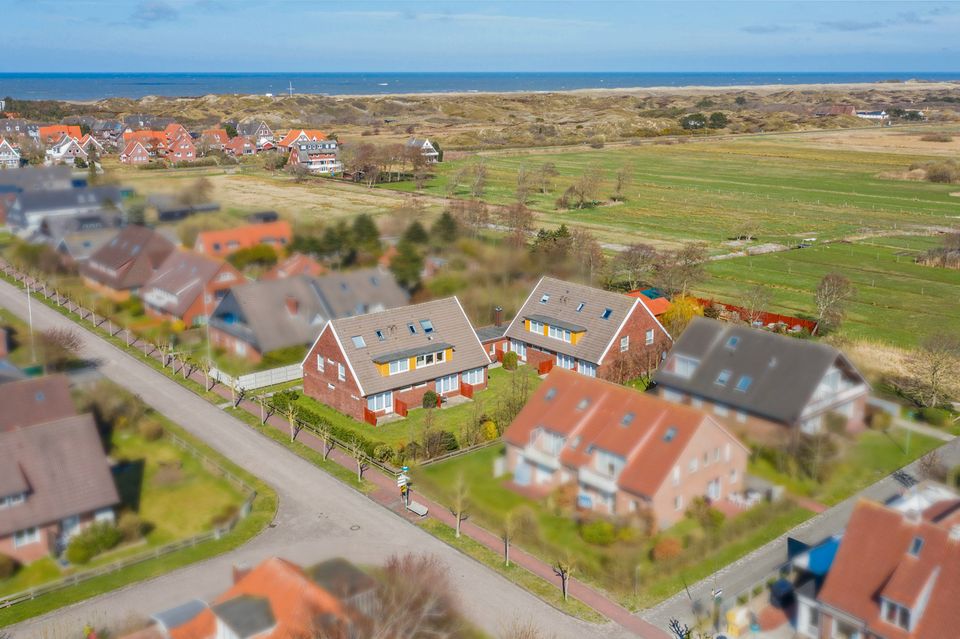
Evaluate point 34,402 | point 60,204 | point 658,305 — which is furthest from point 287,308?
point 658,305

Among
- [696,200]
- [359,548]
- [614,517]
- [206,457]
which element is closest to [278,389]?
[206,457]

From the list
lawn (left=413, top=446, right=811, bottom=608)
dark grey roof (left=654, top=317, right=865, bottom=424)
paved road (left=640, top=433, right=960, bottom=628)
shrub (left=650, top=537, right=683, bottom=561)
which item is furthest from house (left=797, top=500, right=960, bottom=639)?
dark grey roof (left=654, top=317, right=865, bottom=424)

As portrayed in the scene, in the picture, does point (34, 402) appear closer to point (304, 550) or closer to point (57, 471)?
point (57, 471)

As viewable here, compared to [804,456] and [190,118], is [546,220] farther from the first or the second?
[190,118]

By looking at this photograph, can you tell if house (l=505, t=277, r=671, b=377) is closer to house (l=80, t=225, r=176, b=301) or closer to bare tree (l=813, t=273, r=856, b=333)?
bare tree (l=813, t=273, r=856, b=333)

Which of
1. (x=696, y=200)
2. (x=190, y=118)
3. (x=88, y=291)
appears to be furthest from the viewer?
(x=190, y=118)
